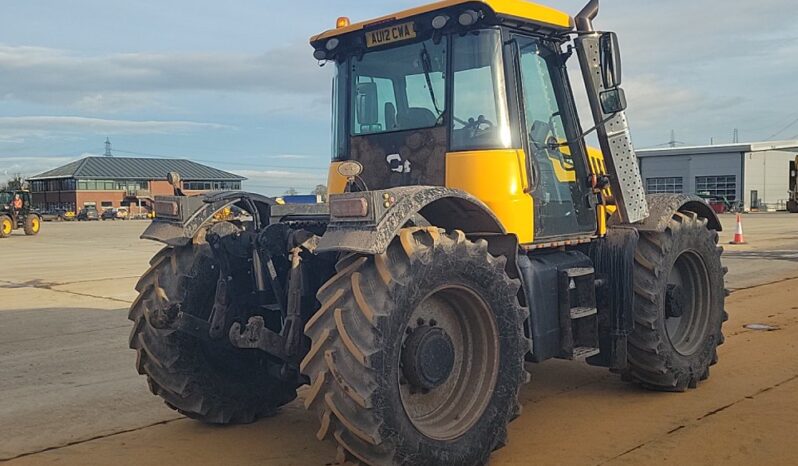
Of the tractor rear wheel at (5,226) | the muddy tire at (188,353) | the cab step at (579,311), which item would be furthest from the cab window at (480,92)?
the tractor rear wheel at (5,226)

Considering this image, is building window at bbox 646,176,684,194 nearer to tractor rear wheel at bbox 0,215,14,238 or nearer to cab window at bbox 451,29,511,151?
tractor rear wheel at bbox 0,215,14,238

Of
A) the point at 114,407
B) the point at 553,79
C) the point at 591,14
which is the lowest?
the point at 114,407

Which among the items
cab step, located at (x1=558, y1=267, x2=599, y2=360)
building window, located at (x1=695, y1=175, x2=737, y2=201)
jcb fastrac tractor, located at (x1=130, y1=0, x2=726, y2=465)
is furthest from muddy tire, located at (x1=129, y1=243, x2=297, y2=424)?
building window, located at (x1=695, y1=175, x2=737, y2=201)

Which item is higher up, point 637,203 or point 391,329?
point 637,203

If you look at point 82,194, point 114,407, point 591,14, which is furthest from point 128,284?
point 82,194

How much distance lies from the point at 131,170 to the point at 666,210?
8582 cm

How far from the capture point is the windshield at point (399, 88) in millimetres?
5191

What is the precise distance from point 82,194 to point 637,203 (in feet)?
268

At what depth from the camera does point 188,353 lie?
16.7ft

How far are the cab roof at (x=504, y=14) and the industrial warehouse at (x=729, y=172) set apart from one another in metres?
60.2

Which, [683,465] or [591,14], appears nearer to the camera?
[683,465]

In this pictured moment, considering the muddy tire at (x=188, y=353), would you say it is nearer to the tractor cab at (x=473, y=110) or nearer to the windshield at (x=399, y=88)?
the tractor cab at (x=473, y=110)

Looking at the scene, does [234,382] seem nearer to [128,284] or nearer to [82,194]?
[128,284]

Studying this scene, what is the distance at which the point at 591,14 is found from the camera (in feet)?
18.0
